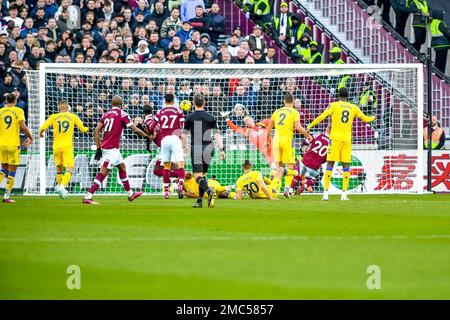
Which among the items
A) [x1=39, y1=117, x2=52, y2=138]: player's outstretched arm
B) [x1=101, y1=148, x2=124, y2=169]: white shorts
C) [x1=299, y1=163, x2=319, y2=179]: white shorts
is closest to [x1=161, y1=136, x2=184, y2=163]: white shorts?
[x1=101, y1=148, x2=124, y2=169]: white shorts

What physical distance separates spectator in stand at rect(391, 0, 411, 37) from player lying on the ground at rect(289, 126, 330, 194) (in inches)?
308

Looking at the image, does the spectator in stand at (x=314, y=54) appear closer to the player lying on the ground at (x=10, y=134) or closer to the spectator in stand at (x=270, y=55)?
the spectator in stand at (x=270, y=55)

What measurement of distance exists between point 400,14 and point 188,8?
21.1 feet

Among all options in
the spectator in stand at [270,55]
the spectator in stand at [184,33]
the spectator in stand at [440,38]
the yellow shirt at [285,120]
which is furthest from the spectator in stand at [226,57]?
the spectator in stand at [440,38]

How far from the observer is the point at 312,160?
23.6 metres

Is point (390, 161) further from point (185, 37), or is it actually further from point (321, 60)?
point (185, 37)

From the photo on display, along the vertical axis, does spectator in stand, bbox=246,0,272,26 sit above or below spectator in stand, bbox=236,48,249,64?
above

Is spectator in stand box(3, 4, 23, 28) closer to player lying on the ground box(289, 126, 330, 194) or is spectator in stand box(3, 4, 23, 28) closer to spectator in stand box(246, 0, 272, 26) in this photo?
spectator in stand box(246, 0, 272, 26)

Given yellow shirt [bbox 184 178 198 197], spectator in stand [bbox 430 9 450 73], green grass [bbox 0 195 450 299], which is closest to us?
green grass [bbox 0 195 450 299]

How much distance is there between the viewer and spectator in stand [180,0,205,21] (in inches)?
1125

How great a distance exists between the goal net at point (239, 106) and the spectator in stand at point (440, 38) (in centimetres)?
379

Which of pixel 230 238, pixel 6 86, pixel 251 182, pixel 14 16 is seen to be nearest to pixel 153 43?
pixel 14 16

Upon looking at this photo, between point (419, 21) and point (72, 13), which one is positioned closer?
point (72, 13)

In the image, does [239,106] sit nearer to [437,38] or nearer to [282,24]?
[282,24]
